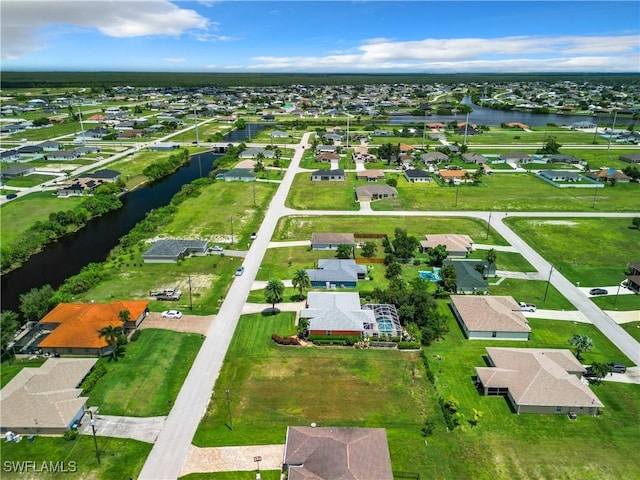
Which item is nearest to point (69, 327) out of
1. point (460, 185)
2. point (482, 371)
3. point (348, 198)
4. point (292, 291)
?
point (292, 291)

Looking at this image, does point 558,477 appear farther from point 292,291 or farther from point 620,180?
point 620,180

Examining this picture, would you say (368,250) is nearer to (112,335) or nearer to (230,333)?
(230,333)

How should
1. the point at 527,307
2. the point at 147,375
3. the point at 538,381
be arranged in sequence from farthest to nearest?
the point at 527,307 → the point at 147,375 → the point at 538,381

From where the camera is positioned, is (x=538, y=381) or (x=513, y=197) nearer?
(x=538, y=381)

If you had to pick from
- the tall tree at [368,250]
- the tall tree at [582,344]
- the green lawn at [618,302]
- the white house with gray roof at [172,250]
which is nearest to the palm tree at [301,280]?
the tall tree at [368,250]

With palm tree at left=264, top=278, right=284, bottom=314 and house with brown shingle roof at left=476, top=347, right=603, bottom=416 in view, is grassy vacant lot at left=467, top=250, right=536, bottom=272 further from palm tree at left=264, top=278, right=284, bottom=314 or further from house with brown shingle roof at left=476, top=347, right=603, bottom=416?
palm tree at left=264, top=278, right=284, bottom=314

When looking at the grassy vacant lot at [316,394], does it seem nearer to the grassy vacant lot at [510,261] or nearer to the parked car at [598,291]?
the grassy vacant lot at [510,261]

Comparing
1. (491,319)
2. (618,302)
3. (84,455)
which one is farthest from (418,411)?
(618,302)
